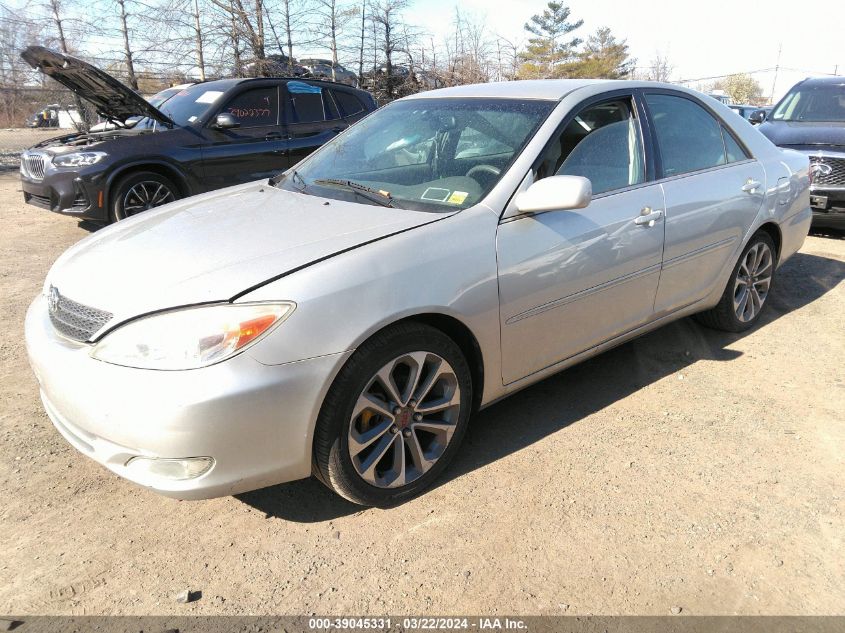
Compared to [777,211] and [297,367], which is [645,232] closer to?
[777,211]

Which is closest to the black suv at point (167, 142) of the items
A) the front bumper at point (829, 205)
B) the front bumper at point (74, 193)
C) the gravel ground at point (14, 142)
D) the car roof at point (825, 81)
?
the front bumper at point (74, 193)

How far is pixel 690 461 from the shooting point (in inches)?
117

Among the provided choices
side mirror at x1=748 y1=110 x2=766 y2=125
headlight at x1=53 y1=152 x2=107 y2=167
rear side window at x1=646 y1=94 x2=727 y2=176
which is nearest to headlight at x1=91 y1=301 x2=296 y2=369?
rear side window at x1=646 y1=94 x2=727 y2=176

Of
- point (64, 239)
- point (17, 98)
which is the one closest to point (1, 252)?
point (64, 239)

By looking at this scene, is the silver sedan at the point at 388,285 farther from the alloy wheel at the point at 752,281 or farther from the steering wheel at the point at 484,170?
the alloy wheel at the point at 752,281

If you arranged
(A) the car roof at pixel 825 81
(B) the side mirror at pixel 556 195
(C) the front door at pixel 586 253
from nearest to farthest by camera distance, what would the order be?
(B) the side mirror at pixel 556 195 → (C) the front door at pixel 586 253 → (A) the car roof at pixel 825 81

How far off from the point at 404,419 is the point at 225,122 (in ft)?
18.6

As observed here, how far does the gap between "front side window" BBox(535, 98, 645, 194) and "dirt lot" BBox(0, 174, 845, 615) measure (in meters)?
1.21

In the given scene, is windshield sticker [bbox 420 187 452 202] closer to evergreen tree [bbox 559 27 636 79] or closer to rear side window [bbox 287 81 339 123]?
rear side window [bbox 287 81 339 123]

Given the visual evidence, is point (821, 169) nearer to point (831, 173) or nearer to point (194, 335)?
point (831, 173)

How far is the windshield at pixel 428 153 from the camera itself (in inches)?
115

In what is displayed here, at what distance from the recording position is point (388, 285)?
2383mm

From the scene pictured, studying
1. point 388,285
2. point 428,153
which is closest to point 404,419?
point 388,285

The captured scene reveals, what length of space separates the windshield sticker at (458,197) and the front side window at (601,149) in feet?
1.21
